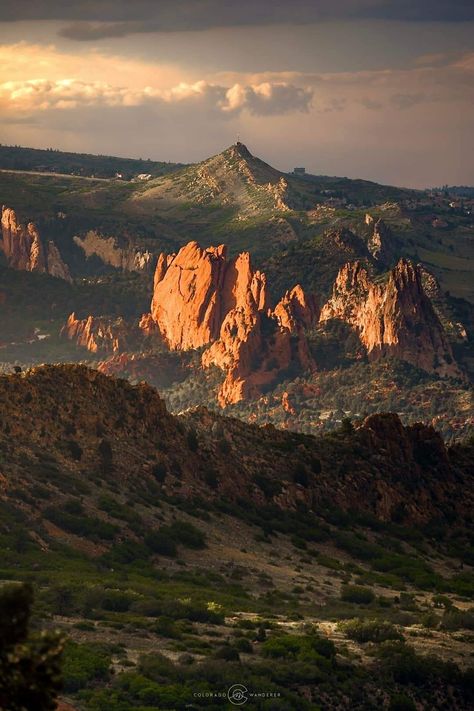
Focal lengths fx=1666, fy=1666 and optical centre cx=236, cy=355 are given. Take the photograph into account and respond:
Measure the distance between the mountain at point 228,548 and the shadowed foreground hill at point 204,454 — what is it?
0.68 feet

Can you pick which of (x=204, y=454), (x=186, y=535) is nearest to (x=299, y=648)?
(x=186, y=535)

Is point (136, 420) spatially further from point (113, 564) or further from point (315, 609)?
point (315, 609)

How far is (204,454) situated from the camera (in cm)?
15050

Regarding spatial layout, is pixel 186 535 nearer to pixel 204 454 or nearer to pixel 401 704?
pixel 204 454

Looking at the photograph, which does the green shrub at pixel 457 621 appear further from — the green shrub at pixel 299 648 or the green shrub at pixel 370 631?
the green shrub at pixel 299 648

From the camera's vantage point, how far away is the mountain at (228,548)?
272 feet

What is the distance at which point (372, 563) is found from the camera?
13712 cm

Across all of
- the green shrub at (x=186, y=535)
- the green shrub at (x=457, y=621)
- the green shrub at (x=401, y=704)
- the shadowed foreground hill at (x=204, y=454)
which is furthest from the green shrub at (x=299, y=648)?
the green shrub at (x=186, y=535)

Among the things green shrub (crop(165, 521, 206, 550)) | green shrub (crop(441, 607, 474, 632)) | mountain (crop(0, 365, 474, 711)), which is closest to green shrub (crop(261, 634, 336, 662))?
mountain (crop(0, 365, 474, 711))

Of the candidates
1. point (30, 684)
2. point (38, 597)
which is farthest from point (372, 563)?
point (30, 684)

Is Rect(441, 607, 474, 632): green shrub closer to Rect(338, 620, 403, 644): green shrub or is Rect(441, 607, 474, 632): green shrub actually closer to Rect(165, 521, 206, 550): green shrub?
Rect(338, 620, 403, 644): green shrub

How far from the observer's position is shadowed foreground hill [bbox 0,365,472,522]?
135562 millimetres

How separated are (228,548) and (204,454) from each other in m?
23.9

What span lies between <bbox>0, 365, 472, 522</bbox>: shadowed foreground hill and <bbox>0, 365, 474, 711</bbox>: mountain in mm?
207
